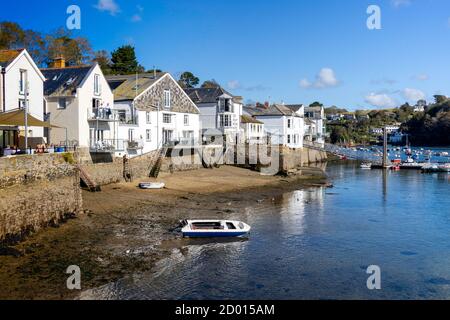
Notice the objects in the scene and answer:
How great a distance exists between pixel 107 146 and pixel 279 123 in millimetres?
46029

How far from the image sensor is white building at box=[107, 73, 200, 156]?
158ft

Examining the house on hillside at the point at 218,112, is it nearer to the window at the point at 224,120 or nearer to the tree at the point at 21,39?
the window at the point at 224,120

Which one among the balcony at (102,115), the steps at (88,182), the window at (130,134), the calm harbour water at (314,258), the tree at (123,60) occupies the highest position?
the tree at (123,60)

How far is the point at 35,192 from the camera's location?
26.3 metres

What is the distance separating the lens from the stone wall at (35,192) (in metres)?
23.6

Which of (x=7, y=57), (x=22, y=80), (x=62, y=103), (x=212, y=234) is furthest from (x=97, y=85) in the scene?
(x=212, y=234)

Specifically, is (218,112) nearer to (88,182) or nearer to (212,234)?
→ (88,182)

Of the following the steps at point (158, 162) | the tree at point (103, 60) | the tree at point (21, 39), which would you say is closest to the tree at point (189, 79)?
the tree at point (103, 60)

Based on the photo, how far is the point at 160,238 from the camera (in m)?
26.8

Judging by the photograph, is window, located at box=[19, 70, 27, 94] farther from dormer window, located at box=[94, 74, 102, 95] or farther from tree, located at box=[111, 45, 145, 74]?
tree, located at box=[111, 45, 145, 74]

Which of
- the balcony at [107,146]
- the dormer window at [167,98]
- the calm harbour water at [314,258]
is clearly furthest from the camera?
the dormer window at [167,98]

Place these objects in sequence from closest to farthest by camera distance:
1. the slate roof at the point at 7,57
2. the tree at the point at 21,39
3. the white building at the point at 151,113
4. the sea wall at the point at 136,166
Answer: the slate roof at the point at 7,57 < the sea wall at the point at 136,166 < the white building at the point at 151,113 < the tree at the point at 21,39

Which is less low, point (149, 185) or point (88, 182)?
point (88, 182)

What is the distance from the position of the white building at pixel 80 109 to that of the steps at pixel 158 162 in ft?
15.8
